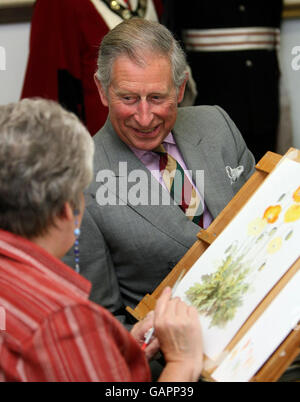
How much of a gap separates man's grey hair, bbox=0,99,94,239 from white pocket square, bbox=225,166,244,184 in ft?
2.61

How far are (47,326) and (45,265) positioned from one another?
0.13m

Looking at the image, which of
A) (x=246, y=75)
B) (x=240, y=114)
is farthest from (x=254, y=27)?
(x=240, y=114)

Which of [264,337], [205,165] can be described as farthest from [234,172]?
[264,337]

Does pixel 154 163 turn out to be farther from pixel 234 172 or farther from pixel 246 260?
pixel 246 260

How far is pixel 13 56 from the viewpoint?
263 cm

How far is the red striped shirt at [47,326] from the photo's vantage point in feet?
3.03

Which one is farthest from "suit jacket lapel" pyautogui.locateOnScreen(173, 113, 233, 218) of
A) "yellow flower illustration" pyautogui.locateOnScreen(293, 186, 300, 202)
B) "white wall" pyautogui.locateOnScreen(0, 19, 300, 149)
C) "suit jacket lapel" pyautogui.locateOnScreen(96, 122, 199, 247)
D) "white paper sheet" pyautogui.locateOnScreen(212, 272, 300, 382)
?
"white wall" pyautogui.locateOnScreen(0, 19, 300, 149)

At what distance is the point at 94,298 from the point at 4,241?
1.91ft

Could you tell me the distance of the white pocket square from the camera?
1.75m

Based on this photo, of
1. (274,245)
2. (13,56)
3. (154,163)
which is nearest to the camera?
(274,245)

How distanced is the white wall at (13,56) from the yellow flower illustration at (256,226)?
67.5 inches

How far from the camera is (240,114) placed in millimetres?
2494

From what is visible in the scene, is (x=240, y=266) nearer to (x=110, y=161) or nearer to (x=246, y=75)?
(x=110, y=161)

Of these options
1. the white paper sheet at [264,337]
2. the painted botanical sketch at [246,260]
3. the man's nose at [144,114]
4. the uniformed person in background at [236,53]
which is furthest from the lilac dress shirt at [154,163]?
the uniformed person in background at [236,53]
